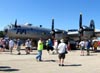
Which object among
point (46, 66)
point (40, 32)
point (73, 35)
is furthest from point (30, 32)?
point (46, 66)

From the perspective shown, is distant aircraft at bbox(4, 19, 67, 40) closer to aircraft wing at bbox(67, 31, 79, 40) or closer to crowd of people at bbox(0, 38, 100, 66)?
aircraft wing at bbox(67, 31, 79, 40)

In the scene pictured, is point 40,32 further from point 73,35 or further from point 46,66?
point 46,66

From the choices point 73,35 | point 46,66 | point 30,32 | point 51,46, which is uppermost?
point 30,32

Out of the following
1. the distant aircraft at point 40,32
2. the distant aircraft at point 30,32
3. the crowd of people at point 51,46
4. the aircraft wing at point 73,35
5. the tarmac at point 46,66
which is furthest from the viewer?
the aircraft wing at point 73,35

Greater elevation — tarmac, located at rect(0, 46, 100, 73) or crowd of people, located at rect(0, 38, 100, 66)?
crowd of people, located at rect(0, 38, 100, 66)

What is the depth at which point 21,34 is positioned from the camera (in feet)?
131

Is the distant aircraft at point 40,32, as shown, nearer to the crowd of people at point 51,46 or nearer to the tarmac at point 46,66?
the crowd of people at point 51,46

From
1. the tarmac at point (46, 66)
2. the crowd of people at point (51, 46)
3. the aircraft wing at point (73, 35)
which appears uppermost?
the aircraft wing at point (73, 35)

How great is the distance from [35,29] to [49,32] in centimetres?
372

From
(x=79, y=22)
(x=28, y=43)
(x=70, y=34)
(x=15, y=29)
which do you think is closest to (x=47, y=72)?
(x=28, y=43)

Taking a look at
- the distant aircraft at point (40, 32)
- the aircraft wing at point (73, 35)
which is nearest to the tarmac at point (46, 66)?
the distant aircraft at point (40, 32)

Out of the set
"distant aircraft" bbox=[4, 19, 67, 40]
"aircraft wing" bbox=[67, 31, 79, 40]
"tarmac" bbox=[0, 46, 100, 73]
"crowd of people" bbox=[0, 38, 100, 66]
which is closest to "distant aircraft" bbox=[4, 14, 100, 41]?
"distant aircraft" bbox=[4, 19, 67, 40]

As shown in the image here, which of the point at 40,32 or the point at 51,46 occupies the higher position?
the point at 40,32

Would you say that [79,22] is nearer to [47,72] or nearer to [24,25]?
[24,25]
